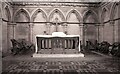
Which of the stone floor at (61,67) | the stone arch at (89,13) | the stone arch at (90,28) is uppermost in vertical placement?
the stone arch at (89,13)

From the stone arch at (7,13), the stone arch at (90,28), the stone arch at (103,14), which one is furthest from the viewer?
the stone arch at (90,28)

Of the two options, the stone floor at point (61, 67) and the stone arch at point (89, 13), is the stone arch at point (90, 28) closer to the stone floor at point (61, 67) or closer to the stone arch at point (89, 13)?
the stone arch at point (89, 13)

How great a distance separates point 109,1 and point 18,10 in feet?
26.4

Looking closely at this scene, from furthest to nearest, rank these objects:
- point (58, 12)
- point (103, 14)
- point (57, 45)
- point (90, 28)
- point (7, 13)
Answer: point (90, 28)
point (58, 12)
point (103, 14)
point (7, 13)
point (57, 45)

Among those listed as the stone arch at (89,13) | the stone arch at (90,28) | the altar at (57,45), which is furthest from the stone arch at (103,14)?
the altar at (57,45)

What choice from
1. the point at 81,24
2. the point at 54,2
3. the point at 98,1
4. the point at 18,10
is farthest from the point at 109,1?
the point at 18,10

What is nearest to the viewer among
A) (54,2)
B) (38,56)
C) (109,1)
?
(38,56)

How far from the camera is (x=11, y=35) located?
13938mm

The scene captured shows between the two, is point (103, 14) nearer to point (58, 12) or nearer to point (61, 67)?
point (58, 12)

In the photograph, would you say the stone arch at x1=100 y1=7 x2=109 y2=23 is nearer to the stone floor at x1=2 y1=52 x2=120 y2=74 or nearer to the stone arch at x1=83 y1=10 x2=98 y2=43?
the stone arch at x1=83 y1=10 x2=98 y2=43

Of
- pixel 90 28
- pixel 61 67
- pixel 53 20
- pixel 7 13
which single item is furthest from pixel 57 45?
pixel 7 13

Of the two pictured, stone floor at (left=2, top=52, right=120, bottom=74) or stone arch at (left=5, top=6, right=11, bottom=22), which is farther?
stone arch at (left=5, top=6, right=11, bottom=22)

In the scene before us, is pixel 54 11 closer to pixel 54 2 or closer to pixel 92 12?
pixel 54 2

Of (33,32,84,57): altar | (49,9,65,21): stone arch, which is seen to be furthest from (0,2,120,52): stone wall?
(33,32,84,57): altar
